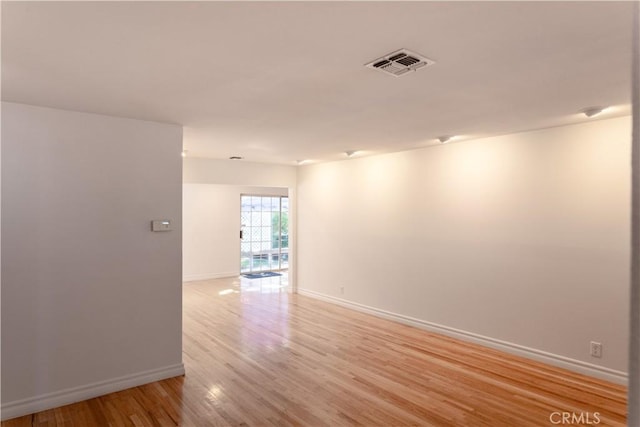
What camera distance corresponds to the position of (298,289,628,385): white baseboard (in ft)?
11.4

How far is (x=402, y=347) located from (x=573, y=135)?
2.83 metres

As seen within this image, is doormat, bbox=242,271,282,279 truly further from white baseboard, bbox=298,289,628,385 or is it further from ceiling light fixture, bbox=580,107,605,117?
ceiling light fixture, bbox=580,107,605,117

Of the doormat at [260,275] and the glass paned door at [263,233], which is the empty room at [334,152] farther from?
the glass paned door at [263,233]

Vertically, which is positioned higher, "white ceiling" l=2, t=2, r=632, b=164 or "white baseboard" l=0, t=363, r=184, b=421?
"white ceiling" l=2, t=2, r=632, b=164

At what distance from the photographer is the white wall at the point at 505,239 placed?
11.5 ft

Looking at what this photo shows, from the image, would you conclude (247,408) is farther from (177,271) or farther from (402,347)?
(402,347)

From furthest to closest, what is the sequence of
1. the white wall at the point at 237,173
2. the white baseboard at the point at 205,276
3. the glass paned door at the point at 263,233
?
the glass paned door at the point at 263,233 → the white baseboard at the point at 205,276 → the white wall at the point at 237,173

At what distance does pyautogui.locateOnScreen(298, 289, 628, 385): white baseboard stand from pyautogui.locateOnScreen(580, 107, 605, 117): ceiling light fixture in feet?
7.55

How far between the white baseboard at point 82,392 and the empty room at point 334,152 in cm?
2

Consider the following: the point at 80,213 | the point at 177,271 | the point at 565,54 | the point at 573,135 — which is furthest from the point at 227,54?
the point at 573,135

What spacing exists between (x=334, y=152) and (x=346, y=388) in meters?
3.23

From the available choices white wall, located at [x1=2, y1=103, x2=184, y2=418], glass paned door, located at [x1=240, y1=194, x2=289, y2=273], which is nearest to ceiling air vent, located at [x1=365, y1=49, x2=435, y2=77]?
white wall, located at [x1=2, y1=103, x2=184, y2=418]

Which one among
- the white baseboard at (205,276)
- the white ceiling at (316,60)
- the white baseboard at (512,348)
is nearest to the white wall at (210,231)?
the white baseboard at (205,276)

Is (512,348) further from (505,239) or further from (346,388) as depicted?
(346,388)
